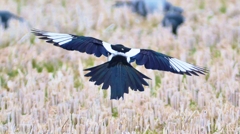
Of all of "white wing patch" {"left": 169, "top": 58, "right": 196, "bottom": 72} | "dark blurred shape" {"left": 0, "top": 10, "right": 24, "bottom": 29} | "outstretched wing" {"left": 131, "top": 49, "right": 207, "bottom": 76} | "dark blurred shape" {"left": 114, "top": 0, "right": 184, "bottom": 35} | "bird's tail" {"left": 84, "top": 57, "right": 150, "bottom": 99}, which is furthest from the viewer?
"dark blurred shape" {"left": 114, "top": 0, "right": 184, "bottom": 35}

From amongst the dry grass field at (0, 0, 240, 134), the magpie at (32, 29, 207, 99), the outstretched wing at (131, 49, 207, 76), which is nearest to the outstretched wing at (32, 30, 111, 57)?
the magpie at (32, 29, 207, 99)

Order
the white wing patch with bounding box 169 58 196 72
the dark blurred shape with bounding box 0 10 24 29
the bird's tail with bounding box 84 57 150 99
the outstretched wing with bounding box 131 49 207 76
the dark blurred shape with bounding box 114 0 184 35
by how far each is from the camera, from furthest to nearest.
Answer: the dark blurred shape with bounding box 114 0 184 35 → the dark blurred shape with bounding box 0 10 24 29 → the white wing patch with bounding box 169 58 196 72 → the outstretched wing with bounding box 131 49 207 76 → the bird's tail with bounding box 84 57 150 99

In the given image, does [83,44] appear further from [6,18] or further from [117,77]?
[6,18]

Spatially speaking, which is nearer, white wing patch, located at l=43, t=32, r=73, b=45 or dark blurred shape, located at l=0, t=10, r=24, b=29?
white wing patch, located at l=43, t=32, r=73, b=45

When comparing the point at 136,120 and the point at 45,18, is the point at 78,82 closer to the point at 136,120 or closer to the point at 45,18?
the point at 136,120

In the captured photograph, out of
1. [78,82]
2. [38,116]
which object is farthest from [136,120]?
[78,82]

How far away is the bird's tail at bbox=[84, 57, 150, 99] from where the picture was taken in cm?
383

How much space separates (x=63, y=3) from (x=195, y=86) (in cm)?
339

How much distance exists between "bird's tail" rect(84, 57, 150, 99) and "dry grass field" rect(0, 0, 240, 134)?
0.23 meters

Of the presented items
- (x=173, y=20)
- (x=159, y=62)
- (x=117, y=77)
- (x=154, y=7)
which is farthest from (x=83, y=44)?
(x=154, y=7)

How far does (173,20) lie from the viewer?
6.47 m

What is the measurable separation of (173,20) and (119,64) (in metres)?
2.59

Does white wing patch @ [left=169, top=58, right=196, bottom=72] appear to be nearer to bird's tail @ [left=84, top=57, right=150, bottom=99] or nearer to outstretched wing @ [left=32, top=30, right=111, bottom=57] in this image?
bird's tail @ [left=84, top=57, right=150, bottom=99]

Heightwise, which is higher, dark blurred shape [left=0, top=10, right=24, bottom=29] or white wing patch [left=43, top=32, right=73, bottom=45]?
dark blurred shape [left=0, top=10, right=24, bottom=29]
